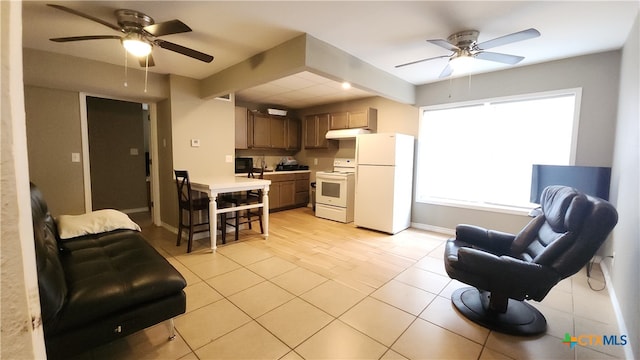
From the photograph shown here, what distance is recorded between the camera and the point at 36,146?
3.34 metres

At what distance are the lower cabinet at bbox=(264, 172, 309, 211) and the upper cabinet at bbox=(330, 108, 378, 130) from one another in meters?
1.45

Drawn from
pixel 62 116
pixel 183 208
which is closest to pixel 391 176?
pixel 183 208

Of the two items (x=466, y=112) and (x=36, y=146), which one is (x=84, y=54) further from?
(x=466, y=112)

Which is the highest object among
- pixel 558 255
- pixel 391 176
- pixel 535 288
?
pixel 391 176

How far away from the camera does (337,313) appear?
215 centimetres

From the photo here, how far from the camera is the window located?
335 centimetres

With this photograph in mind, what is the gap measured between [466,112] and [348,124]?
6.79 ft

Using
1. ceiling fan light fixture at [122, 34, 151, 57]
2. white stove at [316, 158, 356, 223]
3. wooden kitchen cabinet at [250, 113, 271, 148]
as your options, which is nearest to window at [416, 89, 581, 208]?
white stove at [316, 158, 356, 223]

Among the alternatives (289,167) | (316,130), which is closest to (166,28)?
(316,130)

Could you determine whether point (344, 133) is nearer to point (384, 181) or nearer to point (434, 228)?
point (384, 181)

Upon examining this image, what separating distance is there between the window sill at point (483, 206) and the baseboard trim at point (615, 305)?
876mm

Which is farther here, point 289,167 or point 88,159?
point 289,167

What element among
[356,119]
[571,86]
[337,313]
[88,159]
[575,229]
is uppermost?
[571,86]

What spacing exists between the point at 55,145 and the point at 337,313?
163 inches
